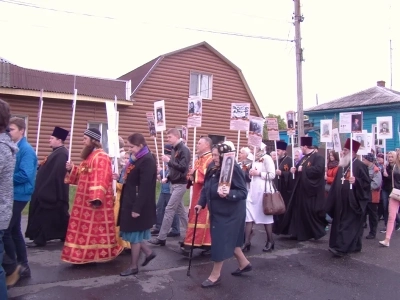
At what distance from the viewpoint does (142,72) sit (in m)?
19.8

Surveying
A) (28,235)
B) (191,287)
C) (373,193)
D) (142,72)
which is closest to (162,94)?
(142,72)

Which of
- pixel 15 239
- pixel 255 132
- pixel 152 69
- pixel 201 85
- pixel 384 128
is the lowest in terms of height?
pixel 15 239

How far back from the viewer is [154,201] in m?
5.53

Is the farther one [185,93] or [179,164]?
[185,93]

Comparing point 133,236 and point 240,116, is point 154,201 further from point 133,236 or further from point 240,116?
point 240,116

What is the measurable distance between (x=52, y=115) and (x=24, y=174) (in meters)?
12.0

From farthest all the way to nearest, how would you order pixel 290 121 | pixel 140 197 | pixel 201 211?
pixel 290 121 → pixel 201 211 → pixel 140 197

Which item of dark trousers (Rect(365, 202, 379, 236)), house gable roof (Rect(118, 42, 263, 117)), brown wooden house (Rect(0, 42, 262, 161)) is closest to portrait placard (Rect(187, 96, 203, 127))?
dark trousers (Rect(365, 202, 379, 236))

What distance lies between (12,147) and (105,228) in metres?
2.36

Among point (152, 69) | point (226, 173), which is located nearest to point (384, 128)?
point (226, 173)

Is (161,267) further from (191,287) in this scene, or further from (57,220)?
(57,220)

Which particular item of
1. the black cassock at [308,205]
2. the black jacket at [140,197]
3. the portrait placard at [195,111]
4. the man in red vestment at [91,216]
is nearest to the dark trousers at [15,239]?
the man in red vestment at [91,216]

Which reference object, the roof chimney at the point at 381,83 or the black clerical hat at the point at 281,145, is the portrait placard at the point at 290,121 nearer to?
the black clerical hat at the point at 281,145

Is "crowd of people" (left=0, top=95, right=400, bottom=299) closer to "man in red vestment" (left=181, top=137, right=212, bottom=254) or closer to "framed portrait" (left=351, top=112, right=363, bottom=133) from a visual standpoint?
"man in red vestment" (left=181, top=137, right=212, bottom=254)
